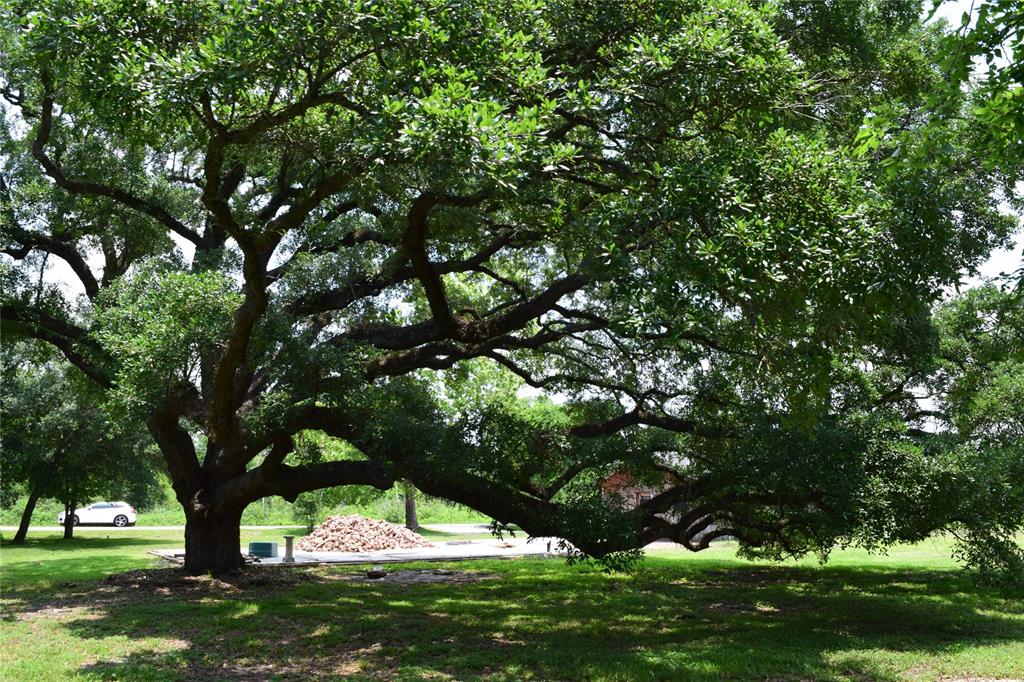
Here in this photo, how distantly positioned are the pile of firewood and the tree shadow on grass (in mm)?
7916

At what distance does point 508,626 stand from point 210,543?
651cm

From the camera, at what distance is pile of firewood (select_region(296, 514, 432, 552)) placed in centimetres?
2417

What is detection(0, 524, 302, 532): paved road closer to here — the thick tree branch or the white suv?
the white suv

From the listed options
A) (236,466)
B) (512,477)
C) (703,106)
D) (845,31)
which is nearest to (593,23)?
(703,106)

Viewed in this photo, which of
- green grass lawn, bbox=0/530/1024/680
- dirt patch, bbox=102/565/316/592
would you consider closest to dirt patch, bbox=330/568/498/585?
green grass lawn, bbox=0/530/1024/680

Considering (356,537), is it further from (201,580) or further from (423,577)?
(201,580)

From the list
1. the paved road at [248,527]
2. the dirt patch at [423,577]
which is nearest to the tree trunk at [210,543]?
the dirt patch at [423,577]

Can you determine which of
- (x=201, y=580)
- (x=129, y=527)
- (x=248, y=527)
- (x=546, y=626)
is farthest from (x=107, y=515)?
(x=546, y=626)

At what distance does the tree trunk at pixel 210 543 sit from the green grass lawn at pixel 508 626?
40cm

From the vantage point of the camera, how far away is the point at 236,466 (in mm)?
14555

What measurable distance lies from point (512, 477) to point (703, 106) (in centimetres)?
525

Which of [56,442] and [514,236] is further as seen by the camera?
[56,442]

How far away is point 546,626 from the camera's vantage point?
11.0 metres

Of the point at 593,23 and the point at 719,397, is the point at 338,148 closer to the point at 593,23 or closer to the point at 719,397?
the point at 593,23
